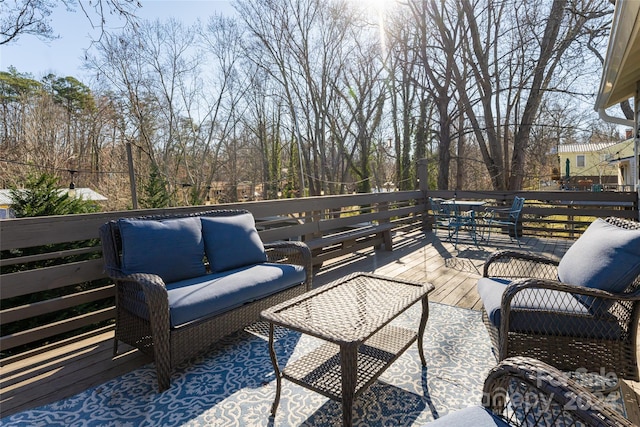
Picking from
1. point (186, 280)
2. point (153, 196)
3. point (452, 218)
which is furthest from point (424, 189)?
point (153, 196)

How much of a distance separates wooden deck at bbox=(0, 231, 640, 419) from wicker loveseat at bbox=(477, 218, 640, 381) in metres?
0.47

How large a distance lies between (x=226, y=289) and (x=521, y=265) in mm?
3010

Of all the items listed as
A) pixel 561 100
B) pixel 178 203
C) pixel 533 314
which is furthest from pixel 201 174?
pixel 533 314

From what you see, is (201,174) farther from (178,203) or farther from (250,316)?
(250,316)

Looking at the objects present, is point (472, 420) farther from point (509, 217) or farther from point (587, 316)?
point (509, 217)

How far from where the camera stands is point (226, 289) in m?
2.13

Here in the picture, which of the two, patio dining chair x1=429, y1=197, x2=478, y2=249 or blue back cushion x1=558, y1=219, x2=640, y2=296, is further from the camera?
patio dining chair x1=429, y1=197, x2=478, y2=249

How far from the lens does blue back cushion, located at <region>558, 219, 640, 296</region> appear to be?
1.51 m

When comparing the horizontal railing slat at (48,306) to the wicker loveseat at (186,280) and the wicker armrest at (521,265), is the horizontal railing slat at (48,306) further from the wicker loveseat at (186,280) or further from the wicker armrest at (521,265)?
the wicker armrest at (521,265)

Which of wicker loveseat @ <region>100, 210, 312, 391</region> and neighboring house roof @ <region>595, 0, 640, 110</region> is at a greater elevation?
neighboring house roof @ <region>595, 0, 640, 110</region>

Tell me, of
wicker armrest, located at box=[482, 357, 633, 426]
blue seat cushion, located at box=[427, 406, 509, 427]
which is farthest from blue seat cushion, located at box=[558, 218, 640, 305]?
blue seat cushion, located at box=[427, 406, 509, 427]

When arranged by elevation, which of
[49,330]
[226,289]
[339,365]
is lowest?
[339,365]

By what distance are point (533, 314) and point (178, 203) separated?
11377 mm

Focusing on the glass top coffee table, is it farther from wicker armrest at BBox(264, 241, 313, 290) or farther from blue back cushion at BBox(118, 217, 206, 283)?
blue back cushion at BBox(118, 217, 206, 283)
